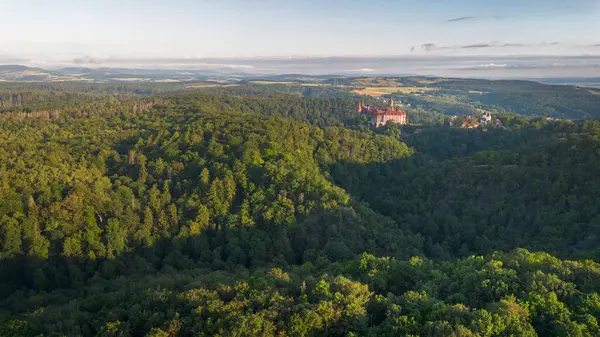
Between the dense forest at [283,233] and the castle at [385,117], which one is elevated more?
the castle at [385,117]

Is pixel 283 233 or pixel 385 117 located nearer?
pixel 283 233

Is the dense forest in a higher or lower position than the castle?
lower

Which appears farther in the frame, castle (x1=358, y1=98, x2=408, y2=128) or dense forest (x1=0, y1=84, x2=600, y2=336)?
castle (x1=358, y1=98, x2=408, y2=128)

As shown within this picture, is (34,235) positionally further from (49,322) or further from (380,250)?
(380,250)

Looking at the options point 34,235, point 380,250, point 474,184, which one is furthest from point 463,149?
point 34,235

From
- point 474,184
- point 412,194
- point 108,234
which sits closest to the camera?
point 108,234

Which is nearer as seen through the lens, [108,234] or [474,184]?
[108,234]

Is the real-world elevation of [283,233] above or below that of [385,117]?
below

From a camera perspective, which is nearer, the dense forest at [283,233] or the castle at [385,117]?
the dense forest at [283,233]
